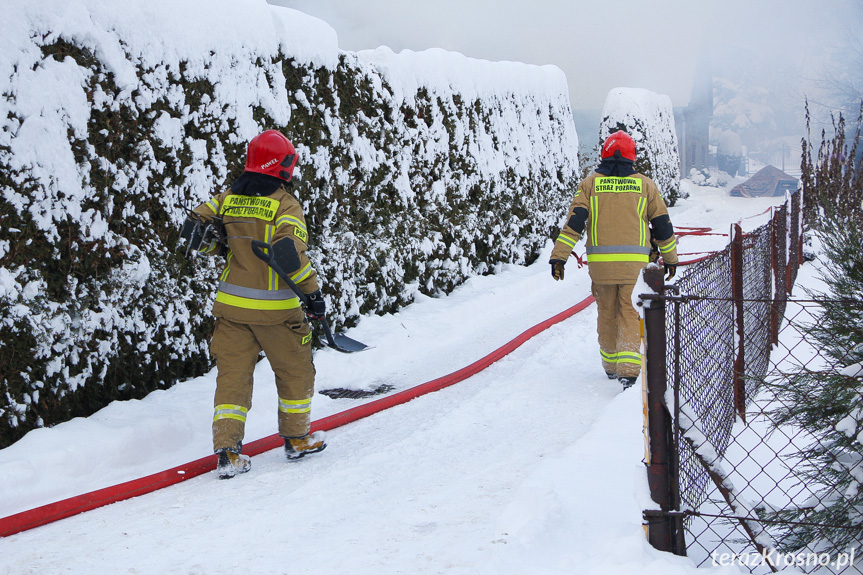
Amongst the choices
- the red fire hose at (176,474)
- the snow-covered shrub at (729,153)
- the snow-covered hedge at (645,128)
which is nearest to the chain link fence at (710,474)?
the red fire hose at (176,474)

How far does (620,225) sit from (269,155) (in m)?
2.78

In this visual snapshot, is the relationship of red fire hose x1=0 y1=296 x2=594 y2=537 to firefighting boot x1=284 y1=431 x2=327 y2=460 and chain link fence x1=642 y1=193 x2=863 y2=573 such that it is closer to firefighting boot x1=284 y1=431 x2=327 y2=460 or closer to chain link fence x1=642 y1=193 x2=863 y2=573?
firefighting boot x1=284 y1=431 x2=327 y2=460

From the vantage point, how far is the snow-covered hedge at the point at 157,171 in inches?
154

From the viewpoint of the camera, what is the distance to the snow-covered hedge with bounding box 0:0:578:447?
12.8ft

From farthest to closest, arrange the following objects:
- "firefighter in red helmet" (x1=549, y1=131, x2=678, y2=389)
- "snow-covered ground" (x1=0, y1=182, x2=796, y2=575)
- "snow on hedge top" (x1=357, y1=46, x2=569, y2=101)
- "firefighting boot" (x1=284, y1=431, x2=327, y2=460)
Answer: "snow on hedge top" (x1=357, y1=46, x2=569, y2=101), "firefighter in red helmet" (x1=549, y1=131, x2=678, y2=389), "firefighting boot" (x1=284, y1=431, x2=327, y2=460), "snow-covered ground" (x1=0, y1=182, x2=796, y2=575)

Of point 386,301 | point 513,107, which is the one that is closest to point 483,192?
point 513,107

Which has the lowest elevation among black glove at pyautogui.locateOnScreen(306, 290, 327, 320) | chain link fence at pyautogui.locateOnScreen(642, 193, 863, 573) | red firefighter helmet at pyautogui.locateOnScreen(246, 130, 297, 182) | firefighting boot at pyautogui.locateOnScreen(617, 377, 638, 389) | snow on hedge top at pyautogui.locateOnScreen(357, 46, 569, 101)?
firefighting boot at pyautogui.locateOnScreen(617, 377, 638, 389)

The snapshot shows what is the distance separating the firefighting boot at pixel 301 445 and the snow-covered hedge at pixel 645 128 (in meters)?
15.4

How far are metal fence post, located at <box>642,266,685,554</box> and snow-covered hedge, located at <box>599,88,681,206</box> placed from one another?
53.2 feet

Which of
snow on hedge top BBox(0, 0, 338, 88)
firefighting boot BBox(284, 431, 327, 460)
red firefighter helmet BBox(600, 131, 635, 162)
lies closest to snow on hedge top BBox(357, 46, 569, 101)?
snow on hedge top BBox(0, 0, 338, 88)

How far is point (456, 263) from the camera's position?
8711 mm

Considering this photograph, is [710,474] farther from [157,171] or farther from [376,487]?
[157,171]

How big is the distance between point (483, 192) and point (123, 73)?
578cm

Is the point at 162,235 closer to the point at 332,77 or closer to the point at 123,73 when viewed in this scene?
the point at 123,73
